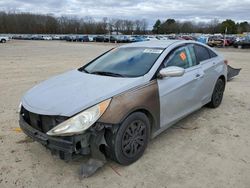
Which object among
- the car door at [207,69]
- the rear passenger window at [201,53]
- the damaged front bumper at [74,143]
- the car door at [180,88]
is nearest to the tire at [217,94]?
the car door at [207,69]

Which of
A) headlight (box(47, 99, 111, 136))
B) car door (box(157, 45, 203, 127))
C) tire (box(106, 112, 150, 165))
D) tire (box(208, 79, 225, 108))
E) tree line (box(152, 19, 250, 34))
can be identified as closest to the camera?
headlight (box(47, 99, 111, 136))

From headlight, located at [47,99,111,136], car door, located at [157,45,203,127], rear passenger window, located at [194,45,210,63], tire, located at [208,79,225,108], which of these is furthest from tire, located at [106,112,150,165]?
tire, located at [208,79,225,108]

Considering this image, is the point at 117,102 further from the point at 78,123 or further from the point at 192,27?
the point at 192,27

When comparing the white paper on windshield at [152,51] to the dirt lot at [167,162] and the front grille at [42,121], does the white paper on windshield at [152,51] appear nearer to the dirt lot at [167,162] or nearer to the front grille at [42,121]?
the dirt lot at [167,162]

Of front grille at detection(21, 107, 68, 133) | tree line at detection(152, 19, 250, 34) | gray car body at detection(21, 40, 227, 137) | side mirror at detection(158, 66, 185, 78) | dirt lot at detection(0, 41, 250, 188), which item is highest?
tree line at detection(152, 19, 250, 34)

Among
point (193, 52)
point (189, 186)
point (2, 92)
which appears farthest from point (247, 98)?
point (2, 92)

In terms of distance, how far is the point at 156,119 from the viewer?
3484 millimetres

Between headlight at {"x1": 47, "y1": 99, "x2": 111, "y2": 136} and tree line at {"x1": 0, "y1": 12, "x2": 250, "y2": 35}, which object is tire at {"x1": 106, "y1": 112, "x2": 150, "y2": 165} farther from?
tree line at {"x1": 0, "y1": 12, "x2": 250, "y2": 35}

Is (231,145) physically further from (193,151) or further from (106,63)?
(106,63)

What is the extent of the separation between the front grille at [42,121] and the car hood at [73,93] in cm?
5

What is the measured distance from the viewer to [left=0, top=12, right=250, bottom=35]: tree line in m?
110

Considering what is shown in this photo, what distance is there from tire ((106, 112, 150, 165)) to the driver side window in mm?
997

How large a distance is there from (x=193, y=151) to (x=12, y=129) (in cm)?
293

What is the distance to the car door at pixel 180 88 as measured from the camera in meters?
3.59
